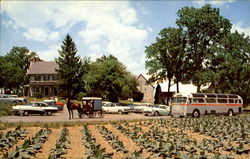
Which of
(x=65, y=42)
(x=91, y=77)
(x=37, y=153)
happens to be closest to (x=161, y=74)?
(x=91, y=77)

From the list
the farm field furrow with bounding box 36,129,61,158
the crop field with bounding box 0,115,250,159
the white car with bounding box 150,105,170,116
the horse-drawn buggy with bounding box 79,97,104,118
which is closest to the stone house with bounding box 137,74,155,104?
the white car with bounding box 150,105,170,116

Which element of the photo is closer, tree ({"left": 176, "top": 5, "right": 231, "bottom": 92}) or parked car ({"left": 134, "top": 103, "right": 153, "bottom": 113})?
parked car ({"left": 134, "top": 103, "right": 153, "bottom": 113})

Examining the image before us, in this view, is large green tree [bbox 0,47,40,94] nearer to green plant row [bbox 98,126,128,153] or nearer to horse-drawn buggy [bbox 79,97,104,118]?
horse-drawn buggy [bbox 79,97,104,118]

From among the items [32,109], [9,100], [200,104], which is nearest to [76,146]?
[32,109]

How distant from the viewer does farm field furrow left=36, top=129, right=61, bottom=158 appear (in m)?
13.0

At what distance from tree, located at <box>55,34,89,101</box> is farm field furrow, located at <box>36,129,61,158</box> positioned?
156 ft

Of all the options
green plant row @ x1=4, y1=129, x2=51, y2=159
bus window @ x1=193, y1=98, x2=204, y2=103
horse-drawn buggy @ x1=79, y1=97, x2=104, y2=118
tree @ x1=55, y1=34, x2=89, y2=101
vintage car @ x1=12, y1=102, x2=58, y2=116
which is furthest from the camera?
tree @ x1=55, y1=34, x2=89, y2=101

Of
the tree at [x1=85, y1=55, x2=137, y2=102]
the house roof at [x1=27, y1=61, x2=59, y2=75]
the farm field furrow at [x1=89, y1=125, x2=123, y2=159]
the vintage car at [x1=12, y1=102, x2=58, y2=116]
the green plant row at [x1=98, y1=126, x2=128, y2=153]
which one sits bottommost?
the farm field furrow at [x1=89, y1=125, x2=123, y2=159]

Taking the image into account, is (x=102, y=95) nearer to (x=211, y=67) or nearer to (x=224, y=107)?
(x=211, y=67)

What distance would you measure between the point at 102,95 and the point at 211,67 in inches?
801

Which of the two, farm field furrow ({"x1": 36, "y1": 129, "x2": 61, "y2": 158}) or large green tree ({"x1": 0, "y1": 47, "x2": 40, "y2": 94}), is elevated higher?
large green tree ({"x1": 0, "y1": 47, "x2": 40, "y2": 94})

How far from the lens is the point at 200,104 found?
1400 inches

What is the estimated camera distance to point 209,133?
63.2 feet

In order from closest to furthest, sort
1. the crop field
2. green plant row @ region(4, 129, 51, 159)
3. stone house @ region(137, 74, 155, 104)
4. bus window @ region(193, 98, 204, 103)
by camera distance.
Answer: green plant row @ region(4, 129, 51, 159) → the crop field → bus window @ region(193, 98, 204, 103) → stone house @ region(137, 74, 155, 104)
